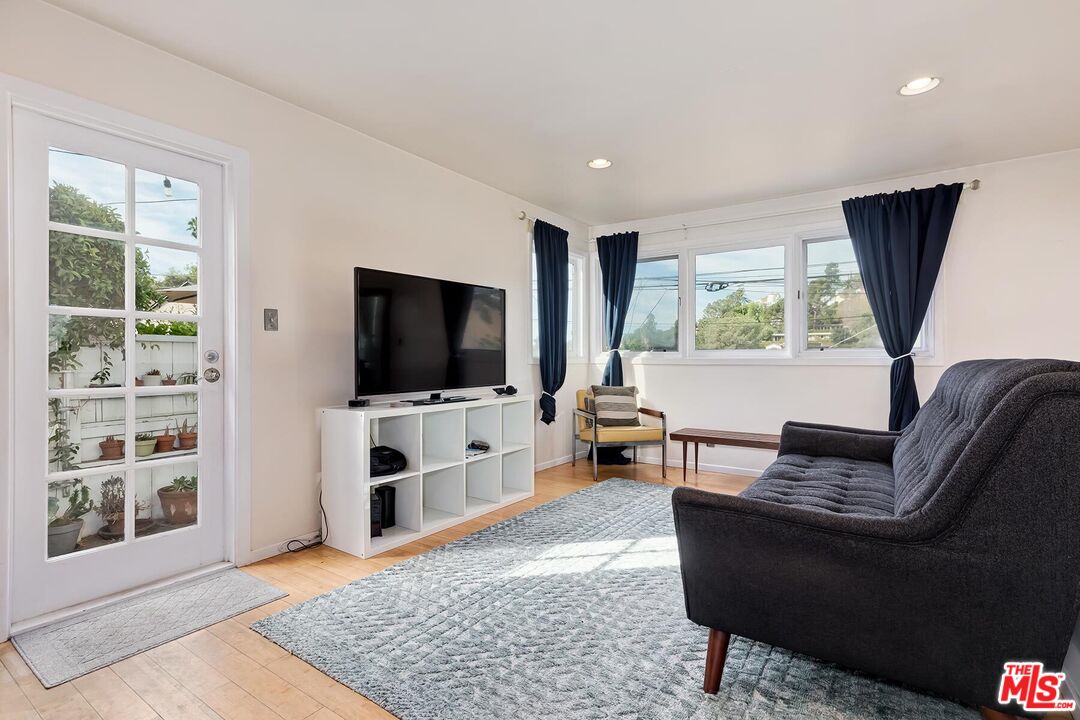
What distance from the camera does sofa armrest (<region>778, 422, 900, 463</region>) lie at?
280 centimetres

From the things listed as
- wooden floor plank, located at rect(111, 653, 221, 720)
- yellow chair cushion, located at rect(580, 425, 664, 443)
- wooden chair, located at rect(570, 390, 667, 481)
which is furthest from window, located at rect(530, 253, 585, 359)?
wooden floor plank, located at rect(111, 653, 221, 720)

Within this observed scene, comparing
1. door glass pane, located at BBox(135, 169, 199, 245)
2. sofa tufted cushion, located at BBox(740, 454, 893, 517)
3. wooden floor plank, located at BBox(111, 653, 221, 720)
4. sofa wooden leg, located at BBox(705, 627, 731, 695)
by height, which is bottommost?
wooden floor plank, located at BBox(111, 653, 221, 720)

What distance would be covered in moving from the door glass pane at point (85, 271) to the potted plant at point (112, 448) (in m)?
0.57

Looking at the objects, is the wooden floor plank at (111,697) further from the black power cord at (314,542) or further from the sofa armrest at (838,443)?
the sofa armrest at (838,443)

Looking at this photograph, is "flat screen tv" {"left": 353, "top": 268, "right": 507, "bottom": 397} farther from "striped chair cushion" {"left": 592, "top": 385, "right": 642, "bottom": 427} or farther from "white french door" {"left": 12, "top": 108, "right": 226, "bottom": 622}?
"striped chair cushion" {"left": 592, "top": 385, "right": 642, "bottom": 427}

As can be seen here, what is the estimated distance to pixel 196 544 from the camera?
8.44 ft

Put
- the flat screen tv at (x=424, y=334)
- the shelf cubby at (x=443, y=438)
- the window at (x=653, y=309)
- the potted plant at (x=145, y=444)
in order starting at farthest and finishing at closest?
the window at (x=653, y=309) < the shelf cubby at (x=443, y=438) < the flat screen tv at (x=424, y=334) < the potted plant at (x=145, y=444)

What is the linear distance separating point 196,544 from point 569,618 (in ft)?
6.08

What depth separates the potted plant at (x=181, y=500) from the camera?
97.9 inches

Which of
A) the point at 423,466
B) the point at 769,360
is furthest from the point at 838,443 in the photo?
the point at 423,466

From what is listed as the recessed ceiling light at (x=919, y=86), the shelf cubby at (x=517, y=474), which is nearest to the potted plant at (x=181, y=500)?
the shelf cubby at (x=517, y=474)

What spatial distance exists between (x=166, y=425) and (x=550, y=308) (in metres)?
3.05

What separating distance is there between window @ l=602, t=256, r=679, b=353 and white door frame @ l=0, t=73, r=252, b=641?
3.62m

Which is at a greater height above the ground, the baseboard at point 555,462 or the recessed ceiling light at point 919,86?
the recessed ceiling light at point 919,86
